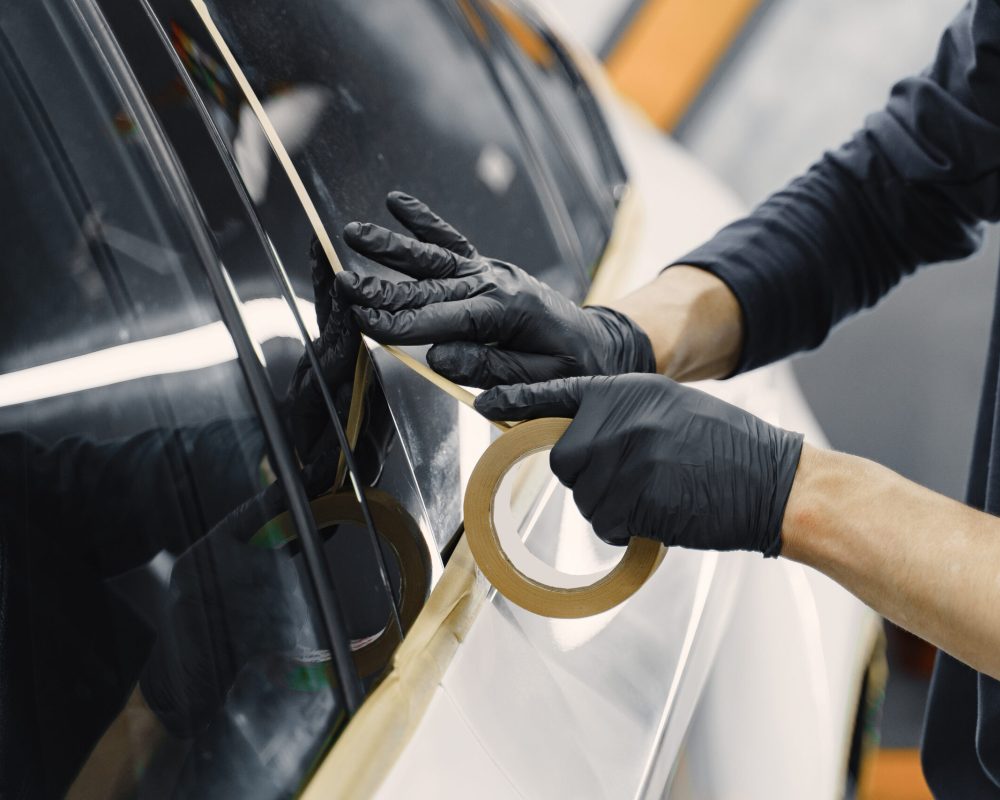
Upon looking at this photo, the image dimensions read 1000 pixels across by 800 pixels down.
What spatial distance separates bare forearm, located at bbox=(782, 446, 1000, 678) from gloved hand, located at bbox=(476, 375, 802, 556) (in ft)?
0.11

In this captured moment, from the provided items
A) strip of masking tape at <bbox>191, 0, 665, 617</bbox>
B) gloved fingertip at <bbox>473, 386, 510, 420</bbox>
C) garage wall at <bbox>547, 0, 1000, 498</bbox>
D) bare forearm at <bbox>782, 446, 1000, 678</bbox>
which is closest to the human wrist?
bare forearm at <bbox>782, 446, 1000, 678</bbox>

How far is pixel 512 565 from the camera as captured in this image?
88 cm

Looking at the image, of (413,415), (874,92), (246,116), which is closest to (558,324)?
(413,415)

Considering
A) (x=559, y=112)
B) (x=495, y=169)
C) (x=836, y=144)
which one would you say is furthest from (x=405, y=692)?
(x=836, y=144)

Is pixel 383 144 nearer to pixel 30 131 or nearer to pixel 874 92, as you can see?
pixel 30 131

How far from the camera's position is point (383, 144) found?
111 centimetres

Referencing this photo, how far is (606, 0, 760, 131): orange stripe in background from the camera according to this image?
13.5 ft

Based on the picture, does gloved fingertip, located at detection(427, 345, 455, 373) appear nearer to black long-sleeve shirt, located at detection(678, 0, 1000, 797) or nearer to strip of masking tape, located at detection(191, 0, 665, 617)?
strip of masking tape, located at detection(191, 0, 665, 617)

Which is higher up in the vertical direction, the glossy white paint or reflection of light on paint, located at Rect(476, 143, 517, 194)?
reflection of light on paint, located at Rect(476, 143, 517, 194)

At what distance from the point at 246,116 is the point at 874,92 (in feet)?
11.7

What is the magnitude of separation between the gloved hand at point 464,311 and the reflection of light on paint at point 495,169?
27 centimetres

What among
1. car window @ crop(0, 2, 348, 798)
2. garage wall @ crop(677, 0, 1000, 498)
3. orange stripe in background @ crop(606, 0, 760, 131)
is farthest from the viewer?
orange stripe in background @ crop(606, 0, 760, 131)

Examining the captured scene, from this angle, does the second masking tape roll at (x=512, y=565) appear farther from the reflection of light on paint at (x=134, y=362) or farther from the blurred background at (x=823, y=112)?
the blurred background at (x=823, y=112)

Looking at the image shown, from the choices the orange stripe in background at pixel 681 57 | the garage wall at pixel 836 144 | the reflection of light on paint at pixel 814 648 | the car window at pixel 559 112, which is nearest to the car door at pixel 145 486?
the reflection of light on paint at pixel 814 648
